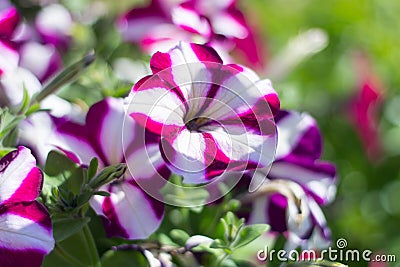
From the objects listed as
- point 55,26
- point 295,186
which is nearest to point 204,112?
point 295,186

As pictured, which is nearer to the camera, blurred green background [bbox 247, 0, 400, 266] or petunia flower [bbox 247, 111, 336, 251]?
petunia flower [bbox 247, 111, 336, 251]

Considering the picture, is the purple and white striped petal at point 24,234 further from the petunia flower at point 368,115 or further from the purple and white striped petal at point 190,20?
the petunia flower at point 368,115

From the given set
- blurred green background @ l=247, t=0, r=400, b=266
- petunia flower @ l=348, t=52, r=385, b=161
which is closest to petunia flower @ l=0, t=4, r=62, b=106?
blurred green background @ l=247, t=0, r=400, b=266

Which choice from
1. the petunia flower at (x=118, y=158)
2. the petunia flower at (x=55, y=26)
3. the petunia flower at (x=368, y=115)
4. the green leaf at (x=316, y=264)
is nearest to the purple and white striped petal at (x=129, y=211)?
the petunia flower at (x=118, y=158)

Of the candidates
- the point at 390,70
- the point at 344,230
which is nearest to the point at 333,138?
the point at 344,230

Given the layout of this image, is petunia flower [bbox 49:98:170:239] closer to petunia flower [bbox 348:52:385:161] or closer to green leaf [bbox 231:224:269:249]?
green leaf [bbox 231:224:269:249]
